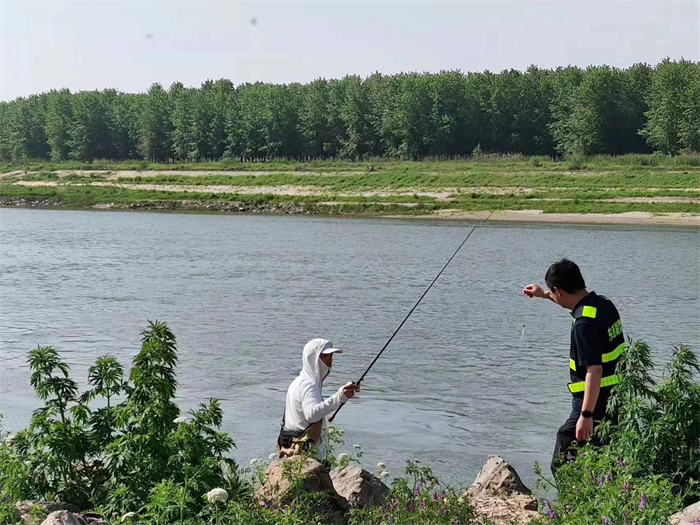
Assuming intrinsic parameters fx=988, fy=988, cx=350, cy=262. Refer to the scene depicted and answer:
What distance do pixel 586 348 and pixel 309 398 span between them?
1800mm

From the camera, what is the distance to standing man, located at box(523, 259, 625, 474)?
5844 millimetres

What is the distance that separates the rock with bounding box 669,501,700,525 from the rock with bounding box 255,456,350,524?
1852 mm

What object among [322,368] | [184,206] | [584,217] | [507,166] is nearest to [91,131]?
[184,206]

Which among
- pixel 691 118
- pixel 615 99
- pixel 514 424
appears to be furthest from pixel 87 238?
pixel 615 99

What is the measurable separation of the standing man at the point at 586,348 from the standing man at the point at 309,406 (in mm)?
1370

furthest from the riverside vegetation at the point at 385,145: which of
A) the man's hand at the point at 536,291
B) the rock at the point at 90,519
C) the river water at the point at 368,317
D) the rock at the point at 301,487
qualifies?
the rock at the point at 90,519

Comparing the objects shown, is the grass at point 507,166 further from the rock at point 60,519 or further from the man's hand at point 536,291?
the rock at point 60,519

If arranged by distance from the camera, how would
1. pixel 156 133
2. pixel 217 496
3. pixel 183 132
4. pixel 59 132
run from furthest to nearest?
pixel 59 132 → pixel 156 133 → pixel 183 132 → pixel 217 496

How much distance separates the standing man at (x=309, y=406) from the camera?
636 cm

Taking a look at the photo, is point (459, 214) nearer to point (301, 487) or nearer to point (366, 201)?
point (366, 201)

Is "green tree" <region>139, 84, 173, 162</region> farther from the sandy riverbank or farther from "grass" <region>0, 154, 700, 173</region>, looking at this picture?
the sandy riverbank

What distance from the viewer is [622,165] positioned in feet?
206

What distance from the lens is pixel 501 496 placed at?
6.58 meters

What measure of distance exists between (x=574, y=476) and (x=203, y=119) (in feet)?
338
